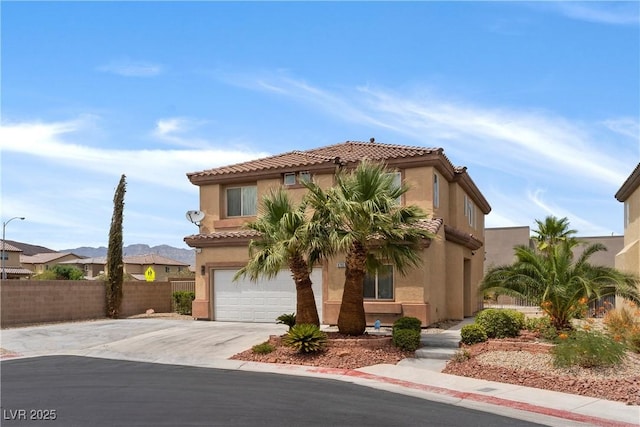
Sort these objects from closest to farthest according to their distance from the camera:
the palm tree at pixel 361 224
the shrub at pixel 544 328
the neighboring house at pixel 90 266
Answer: the shrub at pixel 544 328 < the palm tree at pixel 361 224 < the neighboring house at pixel 90 266

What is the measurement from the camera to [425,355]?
50.8 feet

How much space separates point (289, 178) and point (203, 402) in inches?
571

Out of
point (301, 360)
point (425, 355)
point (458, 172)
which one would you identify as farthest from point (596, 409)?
point (458, 172)

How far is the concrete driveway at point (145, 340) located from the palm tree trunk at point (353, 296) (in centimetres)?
305

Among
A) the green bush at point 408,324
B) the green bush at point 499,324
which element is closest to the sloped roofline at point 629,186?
the green bush at point 499,324

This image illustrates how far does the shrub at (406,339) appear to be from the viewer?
51.9 ft

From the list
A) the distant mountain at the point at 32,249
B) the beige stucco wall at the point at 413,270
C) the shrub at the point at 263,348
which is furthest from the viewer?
the distant mountain at the point at 32,249

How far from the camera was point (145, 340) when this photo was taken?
19281 mm

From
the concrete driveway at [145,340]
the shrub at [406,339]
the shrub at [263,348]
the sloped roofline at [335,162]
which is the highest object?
the sloped roofline at [335,162]

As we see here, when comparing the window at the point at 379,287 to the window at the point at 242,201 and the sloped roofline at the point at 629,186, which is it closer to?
the window at the point at 242,201

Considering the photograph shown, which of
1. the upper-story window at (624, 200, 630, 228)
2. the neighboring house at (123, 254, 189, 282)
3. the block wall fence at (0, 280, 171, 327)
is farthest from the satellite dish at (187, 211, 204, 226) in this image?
the neighboring house at (123, 254, 189, 282)

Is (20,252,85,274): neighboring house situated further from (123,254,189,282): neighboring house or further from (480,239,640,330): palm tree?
(480,239,640,330): palm tree

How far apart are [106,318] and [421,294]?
1511 cm

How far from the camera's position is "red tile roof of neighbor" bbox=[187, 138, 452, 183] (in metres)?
22.6
